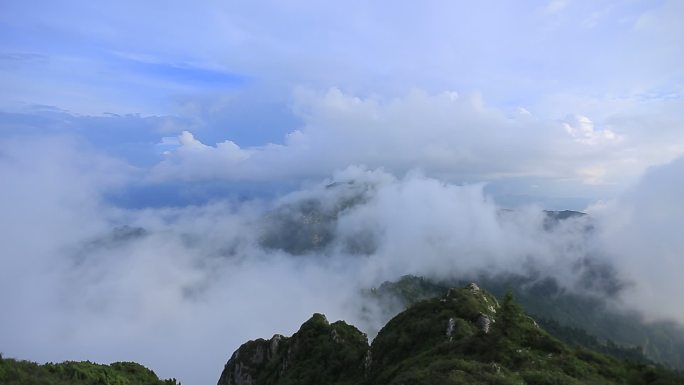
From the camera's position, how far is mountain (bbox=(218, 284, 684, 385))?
44938mm

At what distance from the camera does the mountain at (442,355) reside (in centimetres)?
4494

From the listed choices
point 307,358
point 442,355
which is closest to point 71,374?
point 307,358

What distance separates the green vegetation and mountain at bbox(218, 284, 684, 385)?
103 ft

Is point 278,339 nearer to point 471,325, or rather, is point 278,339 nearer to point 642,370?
point 471,325

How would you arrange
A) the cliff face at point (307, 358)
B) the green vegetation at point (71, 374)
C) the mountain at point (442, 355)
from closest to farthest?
1. the mountain at point (442, 355)
2. the green vegetation at point (71, 374)
3. the cliff face at point (307, 358)

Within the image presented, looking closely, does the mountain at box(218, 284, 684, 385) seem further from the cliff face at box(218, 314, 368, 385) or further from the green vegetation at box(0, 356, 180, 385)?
the green vegetation at box(0, 356, 180, 385)

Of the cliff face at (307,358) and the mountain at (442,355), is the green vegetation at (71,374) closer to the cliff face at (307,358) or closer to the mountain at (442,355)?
the cliff face at (307,358)

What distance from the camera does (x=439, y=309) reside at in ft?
284

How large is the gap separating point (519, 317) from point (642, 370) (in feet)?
49.8

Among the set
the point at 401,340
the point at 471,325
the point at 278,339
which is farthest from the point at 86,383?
the point at 278,339

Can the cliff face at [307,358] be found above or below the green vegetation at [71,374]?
below

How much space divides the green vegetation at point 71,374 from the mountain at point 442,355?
31.4m

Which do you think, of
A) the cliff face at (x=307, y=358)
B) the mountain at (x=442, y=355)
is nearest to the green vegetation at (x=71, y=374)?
the cliff face at (x=307, y=358)

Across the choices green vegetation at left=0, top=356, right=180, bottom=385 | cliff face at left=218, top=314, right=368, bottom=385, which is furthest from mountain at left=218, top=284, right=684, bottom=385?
green vegetation at left=0, top=356, right=180, bottom=385
